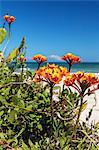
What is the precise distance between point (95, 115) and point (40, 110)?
0.64 meters

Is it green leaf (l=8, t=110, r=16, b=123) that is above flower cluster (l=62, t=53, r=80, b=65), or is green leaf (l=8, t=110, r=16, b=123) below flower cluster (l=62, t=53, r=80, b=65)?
below

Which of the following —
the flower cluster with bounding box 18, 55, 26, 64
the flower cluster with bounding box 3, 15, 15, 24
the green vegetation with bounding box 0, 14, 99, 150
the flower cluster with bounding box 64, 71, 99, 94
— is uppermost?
the flower cluster with bounding box 3, 15, 15, 24

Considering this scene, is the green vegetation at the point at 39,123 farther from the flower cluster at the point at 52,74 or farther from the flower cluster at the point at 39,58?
the flower cluster at the point at 52,74

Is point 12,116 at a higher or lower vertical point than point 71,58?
lower

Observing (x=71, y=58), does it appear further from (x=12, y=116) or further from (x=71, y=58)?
(x=12, y=116)

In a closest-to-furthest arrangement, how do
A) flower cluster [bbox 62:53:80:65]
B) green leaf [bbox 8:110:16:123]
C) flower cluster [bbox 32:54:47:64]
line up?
green leaf [bbox 8:110:16:123], flower cluster [bbox 62:53:80:65], flower cluster [bbox 32:54:47:64]

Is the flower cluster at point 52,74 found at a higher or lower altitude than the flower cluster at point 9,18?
lower

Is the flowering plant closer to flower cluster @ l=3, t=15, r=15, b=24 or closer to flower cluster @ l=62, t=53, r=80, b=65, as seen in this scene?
flower cluster @ l=62, t=53, r=80, b=65

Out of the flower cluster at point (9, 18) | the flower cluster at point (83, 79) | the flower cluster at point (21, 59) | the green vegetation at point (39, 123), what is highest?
the flower cluster at point (9, 18)

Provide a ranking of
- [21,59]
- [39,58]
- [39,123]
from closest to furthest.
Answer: [39,123] < [39,58] < [21,59]

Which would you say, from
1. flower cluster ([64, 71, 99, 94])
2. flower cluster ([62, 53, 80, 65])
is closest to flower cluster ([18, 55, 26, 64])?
flower cluster ([62, 53, 80, 65])

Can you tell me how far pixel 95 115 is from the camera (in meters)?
2.06

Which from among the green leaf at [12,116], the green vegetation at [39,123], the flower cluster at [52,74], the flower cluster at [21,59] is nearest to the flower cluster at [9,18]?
the green vegetation at [39,123]

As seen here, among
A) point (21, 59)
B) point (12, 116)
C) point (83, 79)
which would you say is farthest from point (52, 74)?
point (21, 59)
